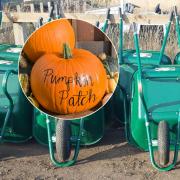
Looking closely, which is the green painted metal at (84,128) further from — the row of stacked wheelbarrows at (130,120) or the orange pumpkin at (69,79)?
the orange pumpkin at (69,79)

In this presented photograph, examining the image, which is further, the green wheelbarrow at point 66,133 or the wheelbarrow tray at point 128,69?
the wheelbarrow tray at point 128,69

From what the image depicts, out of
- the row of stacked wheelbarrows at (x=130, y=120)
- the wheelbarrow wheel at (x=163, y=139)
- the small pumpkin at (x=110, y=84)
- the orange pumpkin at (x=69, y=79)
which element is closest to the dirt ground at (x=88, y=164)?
the row of stacked wheelbarrows at (x=130, y=120)

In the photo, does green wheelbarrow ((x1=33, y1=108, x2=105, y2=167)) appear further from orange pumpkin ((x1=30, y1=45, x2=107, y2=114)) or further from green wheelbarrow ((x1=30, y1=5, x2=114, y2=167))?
orange pumpkin ((x1=30, y1=45, x2=107, y2=114))

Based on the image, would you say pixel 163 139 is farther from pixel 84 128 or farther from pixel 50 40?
pixel 50 40

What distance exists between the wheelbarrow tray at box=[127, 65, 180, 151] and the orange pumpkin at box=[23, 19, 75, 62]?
6.20ft

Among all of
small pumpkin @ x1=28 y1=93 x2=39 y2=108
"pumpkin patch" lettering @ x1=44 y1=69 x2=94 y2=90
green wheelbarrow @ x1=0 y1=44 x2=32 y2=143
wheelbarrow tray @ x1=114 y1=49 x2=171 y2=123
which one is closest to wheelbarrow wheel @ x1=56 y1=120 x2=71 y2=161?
green wheelbarrow @ x1=0 y1=44 x2=32 y2=143

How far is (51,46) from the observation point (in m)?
1.86

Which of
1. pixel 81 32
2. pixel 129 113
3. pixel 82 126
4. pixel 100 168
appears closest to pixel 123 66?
pixel 129 113

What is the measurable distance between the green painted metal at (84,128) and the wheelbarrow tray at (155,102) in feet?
1.17

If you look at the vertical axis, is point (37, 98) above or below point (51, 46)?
below

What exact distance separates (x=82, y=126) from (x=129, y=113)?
53 cm

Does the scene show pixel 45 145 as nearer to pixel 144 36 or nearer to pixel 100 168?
pixel 100 168

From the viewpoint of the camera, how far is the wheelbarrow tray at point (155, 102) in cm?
369

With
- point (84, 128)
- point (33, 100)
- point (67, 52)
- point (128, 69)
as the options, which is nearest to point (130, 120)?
point (84, 128)
